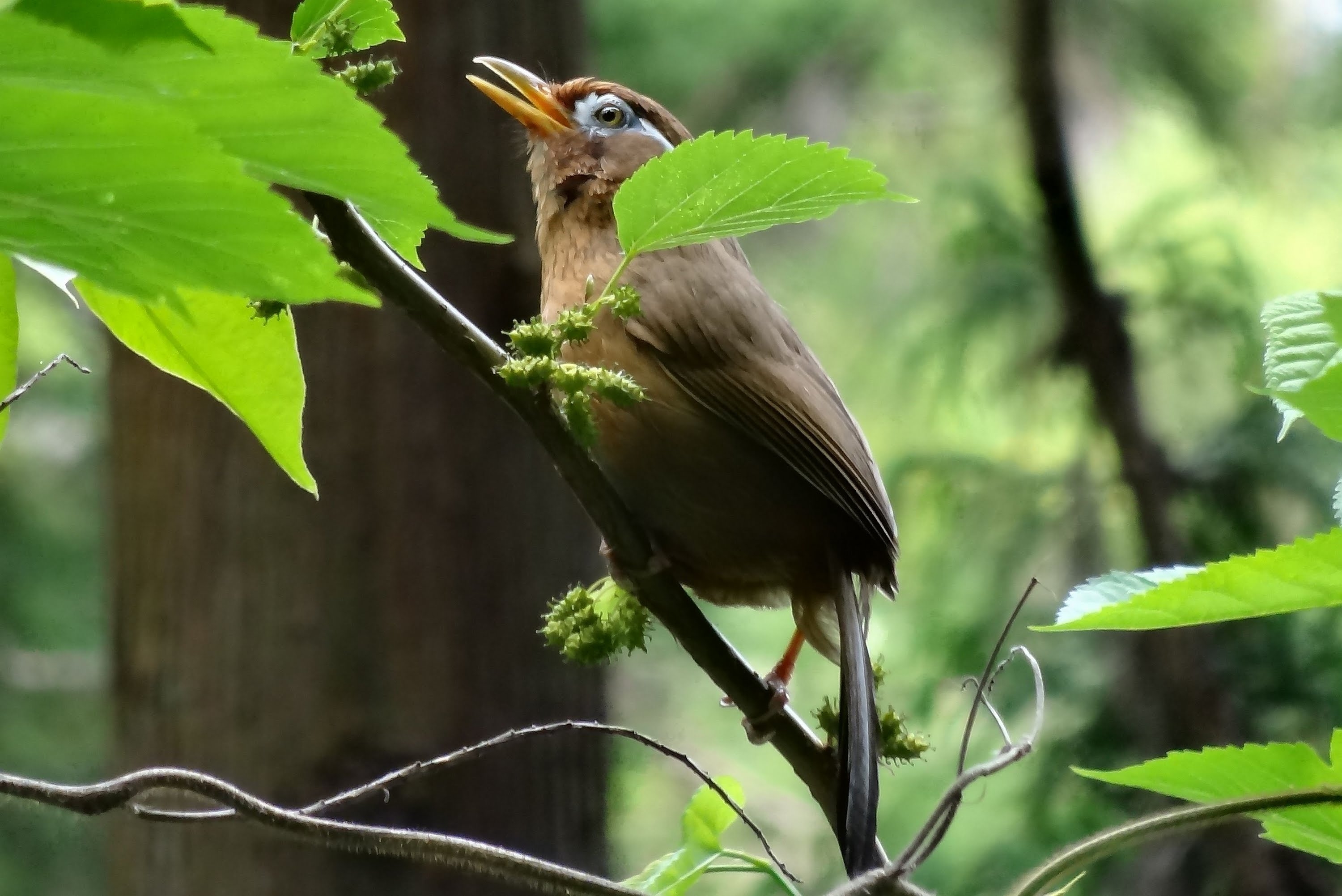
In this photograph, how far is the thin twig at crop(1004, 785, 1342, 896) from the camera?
88cm

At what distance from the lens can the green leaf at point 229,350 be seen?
886mm

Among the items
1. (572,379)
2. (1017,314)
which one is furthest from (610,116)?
(1017,314)

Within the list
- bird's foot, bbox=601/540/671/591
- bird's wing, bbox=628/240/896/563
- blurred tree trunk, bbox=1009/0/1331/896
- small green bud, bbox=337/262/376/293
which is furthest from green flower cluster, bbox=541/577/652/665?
blurred tree trunk, bbox=1009/0/1331/896

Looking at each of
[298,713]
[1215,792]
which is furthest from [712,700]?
[1215,792]

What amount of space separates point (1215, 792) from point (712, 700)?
20.3 ft

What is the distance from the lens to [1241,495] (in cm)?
346

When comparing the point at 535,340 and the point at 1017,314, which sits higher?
the point at 1017,314

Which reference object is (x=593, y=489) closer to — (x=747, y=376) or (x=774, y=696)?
(x=774, y=696)

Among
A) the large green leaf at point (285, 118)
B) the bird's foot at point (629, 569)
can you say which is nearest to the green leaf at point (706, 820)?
the bird's foot at point (629, 569)

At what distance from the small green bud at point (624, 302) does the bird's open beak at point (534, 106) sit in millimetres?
1135

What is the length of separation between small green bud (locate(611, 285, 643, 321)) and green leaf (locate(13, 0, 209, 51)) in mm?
474

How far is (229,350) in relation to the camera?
0.90 metres

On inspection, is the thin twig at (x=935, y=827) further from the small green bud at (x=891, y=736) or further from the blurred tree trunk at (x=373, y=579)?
the blurred tree trunk at (x=373, y=579)

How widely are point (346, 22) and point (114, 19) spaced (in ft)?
1.27
